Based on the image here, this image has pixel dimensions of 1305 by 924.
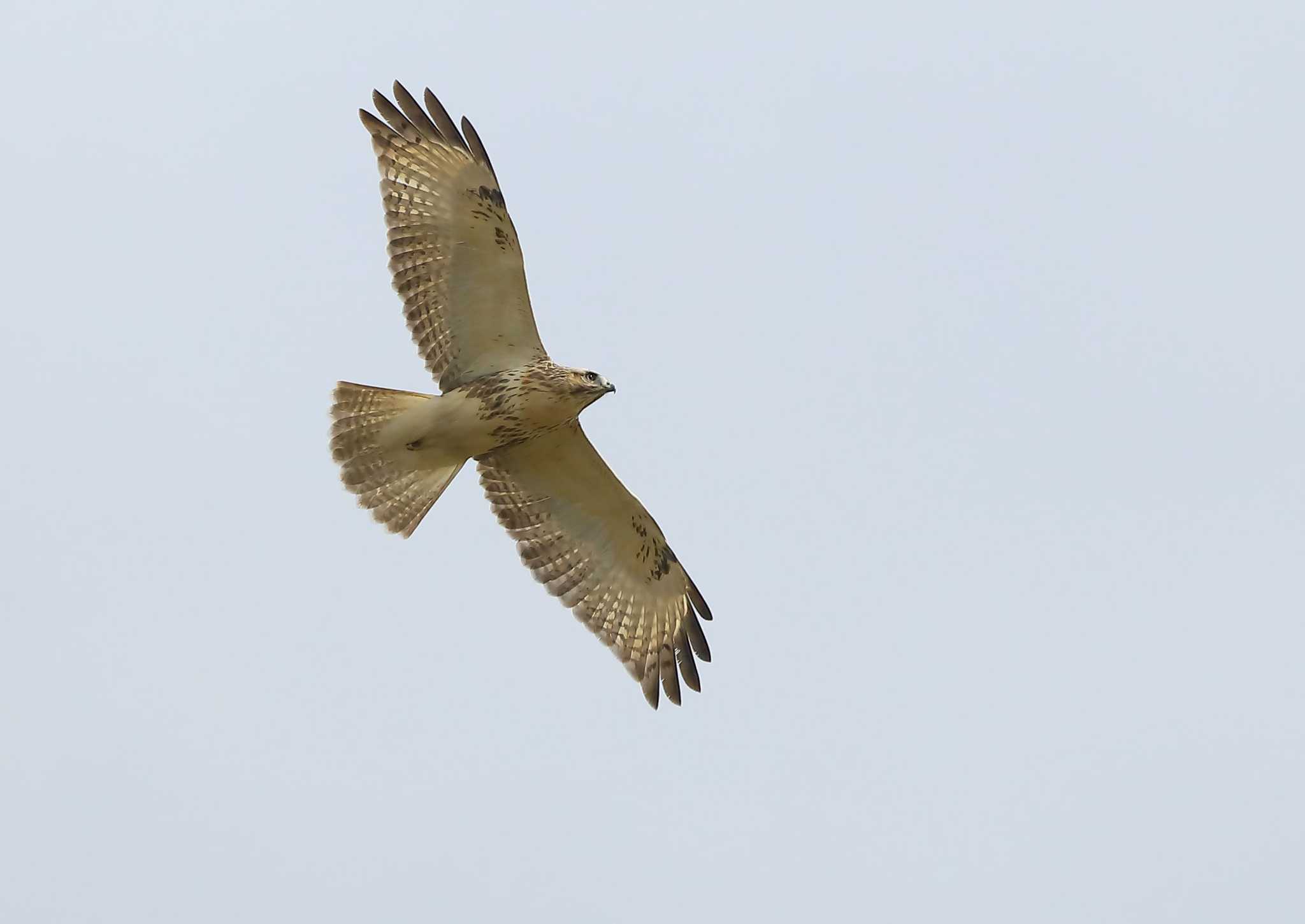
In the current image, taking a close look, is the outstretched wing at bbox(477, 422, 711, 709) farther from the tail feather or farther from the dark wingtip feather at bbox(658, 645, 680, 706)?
the tail feather

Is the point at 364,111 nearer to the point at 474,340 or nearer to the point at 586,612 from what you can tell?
the point at 474,340

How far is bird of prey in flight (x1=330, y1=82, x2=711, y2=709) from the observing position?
1442 cm

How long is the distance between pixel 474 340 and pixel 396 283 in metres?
0.67

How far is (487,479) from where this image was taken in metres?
15.6

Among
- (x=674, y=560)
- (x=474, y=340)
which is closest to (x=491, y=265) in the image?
(x=474, y=340)

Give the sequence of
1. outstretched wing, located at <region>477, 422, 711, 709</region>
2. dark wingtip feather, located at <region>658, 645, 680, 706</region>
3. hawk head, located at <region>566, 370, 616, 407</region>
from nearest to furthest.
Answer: hawk head, located at <region>566, 370, 616, 407</region> → outstretched wing, located at <region>477, 422, 711, 709</region> → dark wingtip feather, located at <region>658, 645, 680, 706</region>

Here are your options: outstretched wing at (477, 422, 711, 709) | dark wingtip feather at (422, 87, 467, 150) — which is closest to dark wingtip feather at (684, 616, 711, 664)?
outstretched wing at (477, 422, 711, 709)

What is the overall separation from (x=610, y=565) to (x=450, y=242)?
9.37 feet

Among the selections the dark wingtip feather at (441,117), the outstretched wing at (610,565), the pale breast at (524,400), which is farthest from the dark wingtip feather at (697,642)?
the dark wingtip feather at (441,117)

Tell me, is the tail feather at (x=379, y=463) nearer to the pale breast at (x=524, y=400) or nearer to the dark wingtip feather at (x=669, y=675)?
the pale breast at (x=524, y=400)

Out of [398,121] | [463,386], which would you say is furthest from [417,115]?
[463,386]

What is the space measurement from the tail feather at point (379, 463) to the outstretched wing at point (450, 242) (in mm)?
469

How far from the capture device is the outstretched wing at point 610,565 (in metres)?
15.5

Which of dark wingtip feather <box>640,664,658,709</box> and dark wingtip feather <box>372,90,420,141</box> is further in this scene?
dark wingtip feather <box>640,664,658,709</box>
